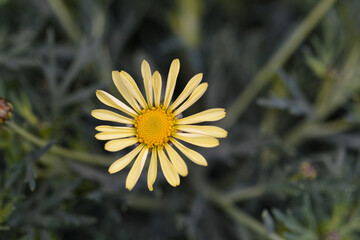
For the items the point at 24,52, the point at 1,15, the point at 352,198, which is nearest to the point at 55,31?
the point at 1,15

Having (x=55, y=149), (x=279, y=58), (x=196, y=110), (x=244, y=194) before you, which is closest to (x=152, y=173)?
(x=55, y=149)

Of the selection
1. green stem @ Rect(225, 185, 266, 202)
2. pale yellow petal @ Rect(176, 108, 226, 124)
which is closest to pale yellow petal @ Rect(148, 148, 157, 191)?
pale yellow petal @ Rect(176, 108, 226, 124)

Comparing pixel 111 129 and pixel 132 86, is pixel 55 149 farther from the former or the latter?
pixel 132 86

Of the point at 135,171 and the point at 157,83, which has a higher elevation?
A: the point at 157,83

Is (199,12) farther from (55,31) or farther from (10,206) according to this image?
(10,206)

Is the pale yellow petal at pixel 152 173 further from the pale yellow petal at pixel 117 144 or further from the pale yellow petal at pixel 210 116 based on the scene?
the pale yellow petal at pixel 210 116

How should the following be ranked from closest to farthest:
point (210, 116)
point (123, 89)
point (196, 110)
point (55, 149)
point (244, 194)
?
point (210, 116), point (123, 89), point (55, 149), point (244, 194), point (196, 110)
